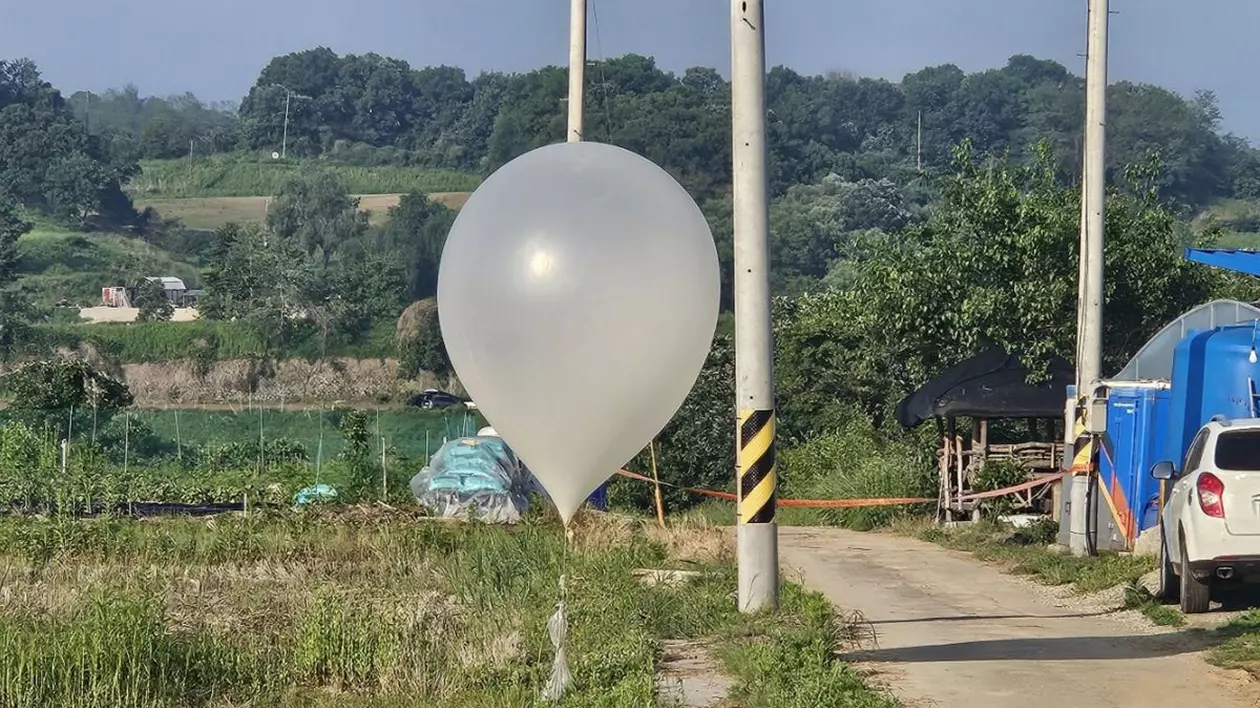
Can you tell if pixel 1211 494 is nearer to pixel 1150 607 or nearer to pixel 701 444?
pixel 1150 607

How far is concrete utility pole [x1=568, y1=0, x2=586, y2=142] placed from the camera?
75.4 feet

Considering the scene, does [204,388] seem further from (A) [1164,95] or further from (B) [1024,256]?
(A) [1164,95]

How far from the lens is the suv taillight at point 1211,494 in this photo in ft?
46.9

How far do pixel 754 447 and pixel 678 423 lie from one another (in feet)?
76.8

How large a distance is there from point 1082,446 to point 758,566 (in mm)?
9342

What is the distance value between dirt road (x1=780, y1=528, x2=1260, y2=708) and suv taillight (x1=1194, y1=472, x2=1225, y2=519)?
1090 mm

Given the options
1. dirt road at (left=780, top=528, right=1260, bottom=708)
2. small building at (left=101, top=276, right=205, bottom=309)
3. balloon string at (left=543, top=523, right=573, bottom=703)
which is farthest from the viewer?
small building at (left=101, top=276, right=205, bottom=309)

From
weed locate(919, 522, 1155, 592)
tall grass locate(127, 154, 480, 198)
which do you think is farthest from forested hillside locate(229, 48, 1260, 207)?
weed locate(919, 522, 1155, 592)

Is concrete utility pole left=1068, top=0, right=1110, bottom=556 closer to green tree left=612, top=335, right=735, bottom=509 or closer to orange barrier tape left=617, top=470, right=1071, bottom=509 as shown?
orange barrier tape left=617, top=470, right=1071, bottom=509

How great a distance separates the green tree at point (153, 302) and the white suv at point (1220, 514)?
70.4 meters

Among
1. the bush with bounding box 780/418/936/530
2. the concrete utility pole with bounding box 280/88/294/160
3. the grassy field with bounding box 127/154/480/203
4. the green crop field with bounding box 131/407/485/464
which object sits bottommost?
the green crop field with bounding box 131/407/485/464

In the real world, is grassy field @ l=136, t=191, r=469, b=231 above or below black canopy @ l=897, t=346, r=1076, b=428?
above

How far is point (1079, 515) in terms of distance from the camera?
2136 cm

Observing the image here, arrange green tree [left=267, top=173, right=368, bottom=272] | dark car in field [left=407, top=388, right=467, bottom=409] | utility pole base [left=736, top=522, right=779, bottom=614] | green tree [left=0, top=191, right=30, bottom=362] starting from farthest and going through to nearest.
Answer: green tree [left=267, top=173, right=368, bottom=272]
green tree [left=0, top=191, right=30, bottom=362]
dark car in field [left=407, top=388, right=467, bottom=409]
utility pole base [left=736, top=522, right=779, bottom=614]
